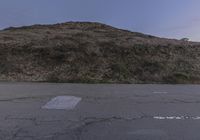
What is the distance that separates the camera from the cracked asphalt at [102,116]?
9.34 m

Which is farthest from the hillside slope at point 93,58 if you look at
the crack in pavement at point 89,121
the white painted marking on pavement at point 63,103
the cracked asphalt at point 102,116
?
the crack in pavement at point 89,121

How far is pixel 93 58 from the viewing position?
72.0 feet

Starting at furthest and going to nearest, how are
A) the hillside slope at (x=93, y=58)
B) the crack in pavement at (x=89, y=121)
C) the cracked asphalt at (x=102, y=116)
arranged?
1. the hillside slope at (x=93, y=58)
2. the crack in pavement at (x=89, y=121)
3. the cracked asphalt at (x=102, y=116)

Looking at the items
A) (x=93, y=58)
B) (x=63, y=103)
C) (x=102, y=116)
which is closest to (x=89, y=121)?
(x=102, y=116)

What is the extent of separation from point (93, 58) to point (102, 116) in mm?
11166

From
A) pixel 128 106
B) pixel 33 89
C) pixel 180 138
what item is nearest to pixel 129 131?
pixel 180 138

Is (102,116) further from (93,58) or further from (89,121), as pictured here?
(93,58)

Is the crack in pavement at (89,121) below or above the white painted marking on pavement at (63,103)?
above

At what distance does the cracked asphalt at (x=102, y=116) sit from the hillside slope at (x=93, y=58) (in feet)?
17.9

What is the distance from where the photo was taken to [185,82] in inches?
782

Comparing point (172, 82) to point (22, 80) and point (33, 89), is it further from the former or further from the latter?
point (33, 89)

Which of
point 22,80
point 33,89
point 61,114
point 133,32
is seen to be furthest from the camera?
point 133,32

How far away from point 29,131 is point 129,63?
41.1ft

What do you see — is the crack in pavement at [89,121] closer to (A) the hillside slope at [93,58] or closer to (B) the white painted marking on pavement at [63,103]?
(B) the white painted marking on pavement at [63,103]
